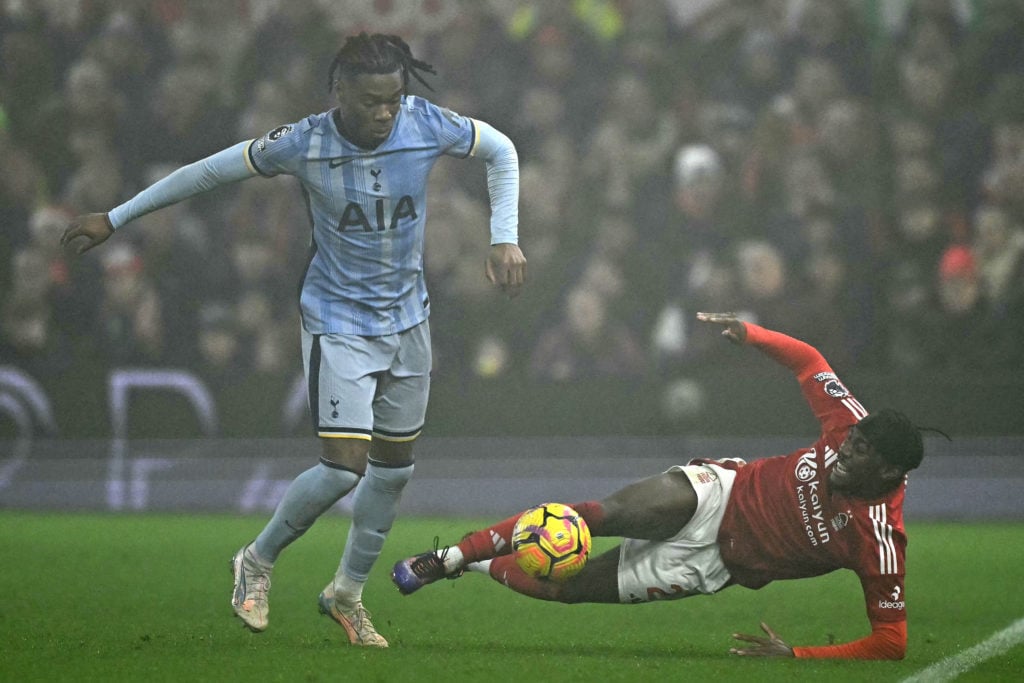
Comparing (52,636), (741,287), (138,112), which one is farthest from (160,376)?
(52,636)

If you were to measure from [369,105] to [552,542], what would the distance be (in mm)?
1708

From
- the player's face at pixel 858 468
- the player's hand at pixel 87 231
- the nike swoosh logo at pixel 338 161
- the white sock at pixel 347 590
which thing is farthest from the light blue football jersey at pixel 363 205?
the player's face at pixel 858 468

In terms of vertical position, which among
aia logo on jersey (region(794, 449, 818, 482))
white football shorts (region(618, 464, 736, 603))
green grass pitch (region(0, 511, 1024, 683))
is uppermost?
aia logo on jersey (region(794, 449, 818, 482))

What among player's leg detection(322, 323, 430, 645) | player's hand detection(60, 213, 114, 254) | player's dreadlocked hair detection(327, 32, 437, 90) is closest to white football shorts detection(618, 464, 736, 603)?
player's leg detection(322, 323, 430, 645)

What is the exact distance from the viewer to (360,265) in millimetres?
5801

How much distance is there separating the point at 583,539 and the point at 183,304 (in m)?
6.46

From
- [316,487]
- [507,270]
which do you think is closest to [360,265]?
[507,270]

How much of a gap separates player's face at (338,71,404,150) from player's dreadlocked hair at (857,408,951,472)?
6.71ft

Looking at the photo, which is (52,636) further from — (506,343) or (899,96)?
(899,96)

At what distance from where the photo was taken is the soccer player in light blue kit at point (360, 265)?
5598mm

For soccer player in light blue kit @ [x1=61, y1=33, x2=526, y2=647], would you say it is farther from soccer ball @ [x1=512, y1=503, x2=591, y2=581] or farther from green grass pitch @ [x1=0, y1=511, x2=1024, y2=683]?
soccer ball @ [x1=512, y1=503, x2=591, y2=581]

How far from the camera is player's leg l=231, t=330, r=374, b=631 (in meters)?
5.60

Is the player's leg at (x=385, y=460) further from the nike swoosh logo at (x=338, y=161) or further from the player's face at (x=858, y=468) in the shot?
the player's face at (x=858, y=468)

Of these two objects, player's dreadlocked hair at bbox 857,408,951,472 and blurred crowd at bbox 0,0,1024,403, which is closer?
player's dreadlocked hair at bbox 857,408,951,472
